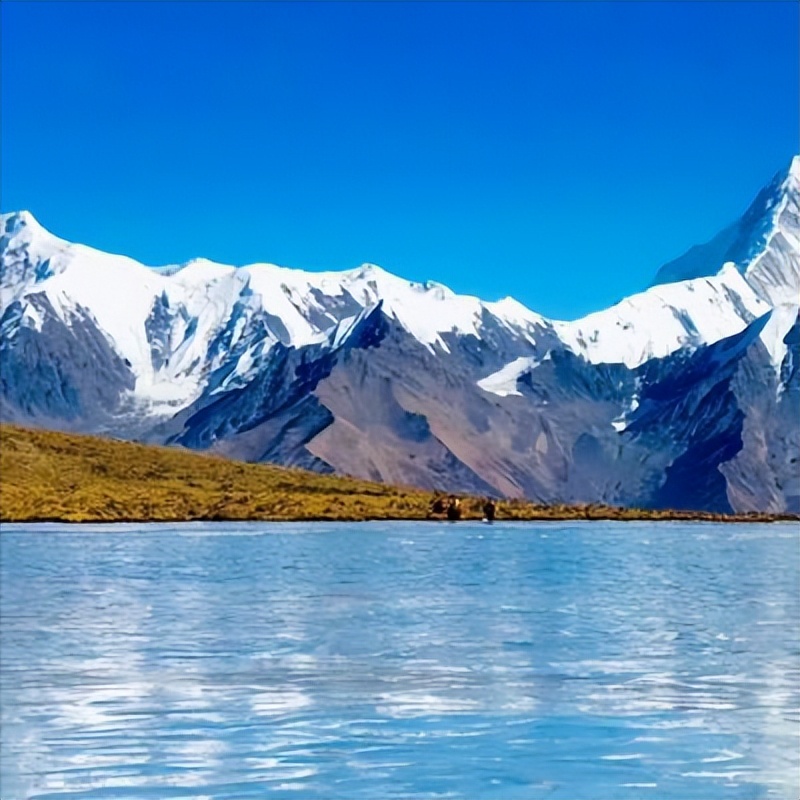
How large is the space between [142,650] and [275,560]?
52500 millimetres

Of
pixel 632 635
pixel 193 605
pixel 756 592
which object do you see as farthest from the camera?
pixel 756 592

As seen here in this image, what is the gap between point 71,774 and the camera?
2545cm

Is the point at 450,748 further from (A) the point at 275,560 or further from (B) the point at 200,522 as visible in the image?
(B) the point at 200,522

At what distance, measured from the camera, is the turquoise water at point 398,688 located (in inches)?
997

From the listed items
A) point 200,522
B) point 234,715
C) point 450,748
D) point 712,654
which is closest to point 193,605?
point 712,654

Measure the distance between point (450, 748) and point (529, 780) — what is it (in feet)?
9.49

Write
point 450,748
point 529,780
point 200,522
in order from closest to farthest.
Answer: point 529,780 < point 450,748 < point 200,522

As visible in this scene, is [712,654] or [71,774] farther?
[712,654]

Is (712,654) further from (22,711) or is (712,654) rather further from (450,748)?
(22,711)

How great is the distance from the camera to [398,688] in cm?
3484

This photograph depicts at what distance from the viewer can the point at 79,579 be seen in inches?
2847

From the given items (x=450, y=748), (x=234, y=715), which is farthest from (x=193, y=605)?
(x=450, y=748)

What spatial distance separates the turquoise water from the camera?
25.3 m

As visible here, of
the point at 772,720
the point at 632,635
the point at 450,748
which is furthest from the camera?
the point at 632,635
